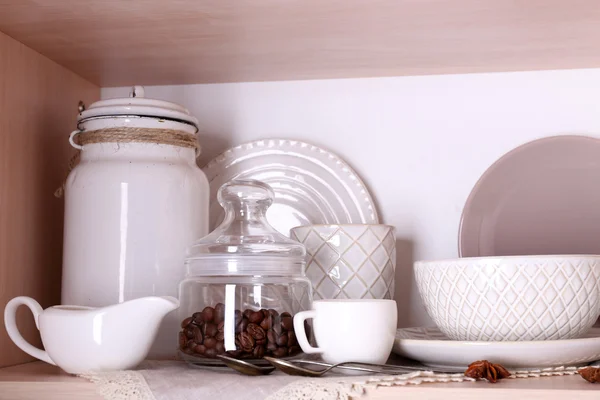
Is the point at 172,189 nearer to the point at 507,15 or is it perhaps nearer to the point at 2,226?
the point at 2,226

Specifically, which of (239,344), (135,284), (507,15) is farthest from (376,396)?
(507,15)

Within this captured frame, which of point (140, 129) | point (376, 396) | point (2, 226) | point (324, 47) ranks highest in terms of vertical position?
point (324, 47)

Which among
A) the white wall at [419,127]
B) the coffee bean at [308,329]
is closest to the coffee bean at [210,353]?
the coffee bean at [308,329]

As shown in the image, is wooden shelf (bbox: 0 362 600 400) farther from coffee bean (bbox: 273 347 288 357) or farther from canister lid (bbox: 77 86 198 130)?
canister lid (bbox: 77 86 198 130)

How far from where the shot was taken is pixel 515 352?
2.24ft

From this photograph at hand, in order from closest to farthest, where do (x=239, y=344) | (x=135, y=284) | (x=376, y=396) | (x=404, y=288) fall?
1. (x=376, y=396)
2. (x=239, y=344)
3. (x=135, y=284)
4. (x=404, y=288)

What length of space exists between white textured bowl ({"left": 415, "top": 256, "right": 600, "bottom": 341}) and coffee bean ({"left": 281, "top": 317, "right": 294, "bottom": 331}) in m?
0.18

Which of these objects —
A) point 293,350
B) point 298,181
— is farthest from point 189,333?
point 298,181

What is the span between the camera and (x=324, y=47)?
925mm

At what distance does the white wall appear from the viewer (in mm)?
1021

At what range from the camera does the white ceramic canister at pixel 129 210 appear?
84cm

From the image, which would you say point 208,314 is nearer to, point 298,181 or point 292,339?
A: point 292,339

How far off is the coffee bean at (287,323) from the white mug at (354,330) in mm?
54

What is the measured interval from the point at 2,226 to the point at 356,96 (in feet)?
1.74
